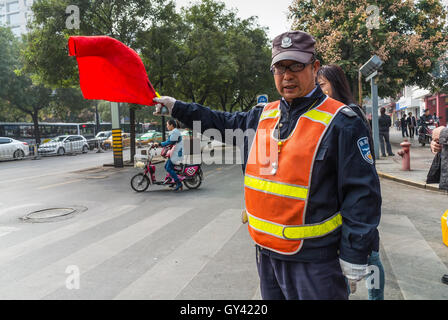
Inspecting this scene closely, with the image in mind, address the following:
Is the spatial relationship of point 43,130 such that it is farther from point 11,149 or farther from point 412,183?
point 412,183

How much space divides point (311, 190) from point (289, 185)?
105 mm

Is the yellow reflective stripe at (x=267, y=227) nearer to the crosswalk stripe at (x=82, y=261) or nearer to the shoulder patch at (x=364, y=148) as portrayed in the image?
the shoulder patch at (x=364, y=148)

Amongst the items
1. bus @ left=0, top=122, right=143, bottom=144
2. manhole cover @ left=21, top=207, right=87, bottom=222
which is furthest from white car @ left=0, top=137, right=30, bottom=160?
manhole cover @ left=21, top=207, right=87, bottom=222

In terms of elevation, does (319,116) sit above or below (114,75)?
below

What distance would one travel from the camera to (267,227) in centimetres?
193

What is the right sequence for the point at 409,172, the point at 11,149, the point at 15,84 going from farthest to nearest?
1. the point at 15,84
2. the point at 11,149
3. the point at 409,172

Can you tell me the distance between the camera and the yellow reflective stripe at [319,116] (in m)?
1.83

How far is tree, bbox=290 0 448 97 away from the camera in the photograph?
19.1 meters

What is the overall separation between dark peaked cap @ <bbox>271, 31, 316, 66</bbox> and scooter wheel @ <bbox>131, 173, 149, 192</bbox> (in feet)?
27.0

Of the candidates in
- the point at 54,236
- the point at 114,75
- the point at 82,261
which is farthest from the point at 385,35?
the point at 114,75

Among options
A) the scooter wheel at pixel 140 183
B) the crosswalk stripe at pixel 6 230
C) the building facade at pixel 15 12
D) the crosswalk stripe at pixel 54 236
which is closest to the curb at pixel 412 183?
the scooter wheel at pixel 140 183

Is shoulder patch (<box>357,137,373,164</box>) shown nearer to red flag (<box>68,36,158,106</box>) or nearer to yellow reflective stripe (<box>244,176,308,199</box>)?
yellow reflective stripe (<box>244,176,308,199</box>)
